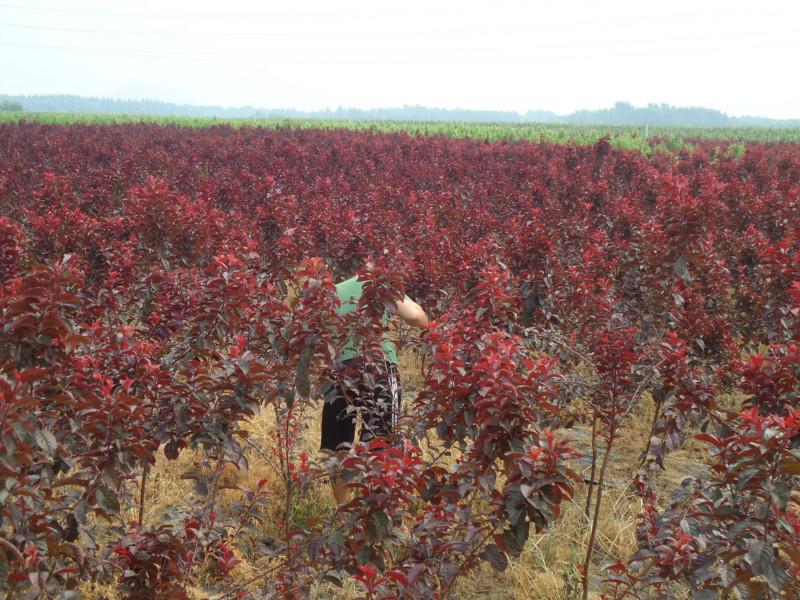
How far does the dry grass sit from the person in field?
254 mm

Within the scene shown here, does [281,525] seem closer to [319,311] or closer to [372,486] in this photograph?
[319,311]

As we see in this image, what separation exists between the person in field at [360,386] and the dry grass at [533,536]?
0.83 feet

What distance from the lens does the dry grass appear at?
3.76m

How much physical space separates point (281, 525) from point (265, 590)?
3.66ft

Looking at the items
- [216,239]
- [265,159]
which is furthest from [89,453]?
[265,159]

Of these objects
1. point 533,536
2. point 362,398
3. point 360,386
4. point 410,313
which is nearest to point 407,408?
point 360,386

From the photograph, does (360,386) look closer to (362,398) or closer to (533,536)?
(362,398)

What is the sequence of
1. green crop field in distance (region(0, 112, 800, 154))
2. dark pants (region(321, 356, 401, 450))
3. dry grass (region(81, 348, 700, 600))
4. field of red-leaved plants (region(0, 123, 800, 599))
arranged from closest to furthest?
1. field of red-leaved plants (region(0, 123, 800, 599))
2. dark pants (region(321, 356, 401, 450))
3. dry grass (region(81, 348, 700, 600))
4. green crop field in distance (region(0, 112, 800, 154))

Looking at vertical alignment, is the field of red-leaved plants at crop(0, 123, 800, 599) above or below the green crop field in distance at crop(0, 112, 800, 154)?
below

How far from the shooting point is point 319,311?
10.4 ft

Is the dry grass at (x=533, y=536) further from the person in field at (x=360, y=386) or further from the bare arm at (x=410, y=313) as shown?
the bare arm at (x=410, y=313)

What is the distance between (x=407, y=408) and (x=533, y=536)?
120cm

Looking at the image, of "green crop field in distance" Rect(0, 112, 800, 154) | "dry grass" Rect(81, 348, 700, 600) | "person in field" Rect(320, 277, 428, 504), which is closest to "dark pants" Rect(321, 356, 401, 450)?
"person in field" Rect(320, 277, 428, 504)

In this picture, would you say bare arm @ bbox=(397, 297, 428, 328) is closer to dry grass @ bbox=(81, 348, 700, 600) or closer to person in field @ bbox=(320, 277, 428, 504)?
person in field @ bbox=(320, 277, 428, 504)
